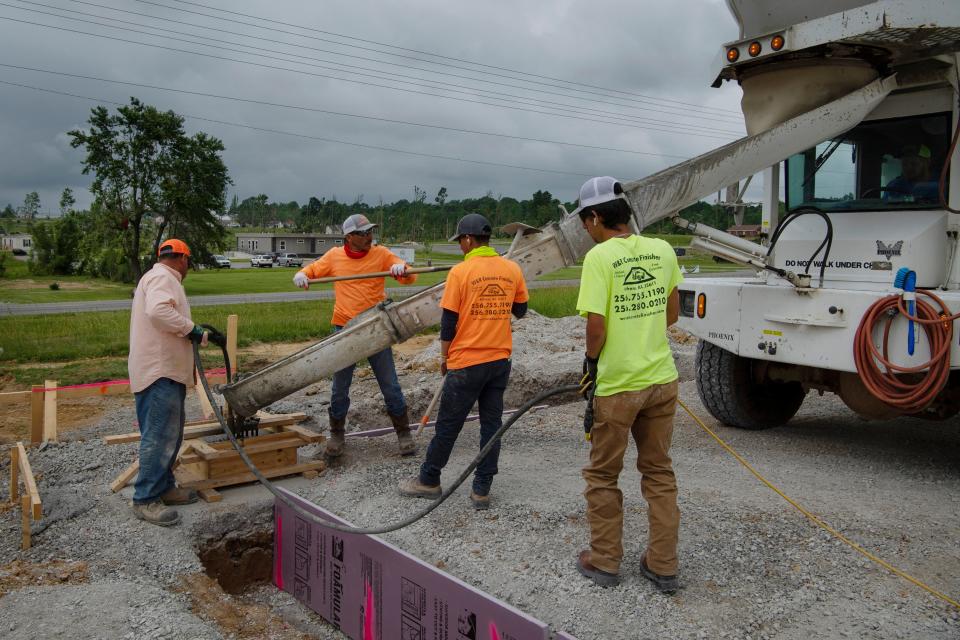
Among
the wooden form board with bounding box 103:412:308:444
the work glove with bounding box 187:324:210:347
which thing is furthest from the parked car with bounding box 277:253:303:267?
the work glove with bounding box 187:324:210:347

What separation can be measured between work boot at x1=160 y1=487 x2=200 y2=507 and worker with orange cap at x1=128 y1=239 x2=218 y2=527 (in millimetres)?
145

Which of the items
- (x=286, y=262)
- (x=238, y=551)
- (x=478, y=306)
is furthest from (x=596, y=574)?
(x=286, y=262)

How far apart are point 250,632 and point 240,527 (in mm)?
1075

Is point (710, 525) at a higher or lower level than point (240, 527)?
higher

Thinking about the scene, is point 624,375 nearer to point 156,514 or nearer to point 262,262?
point 156,514

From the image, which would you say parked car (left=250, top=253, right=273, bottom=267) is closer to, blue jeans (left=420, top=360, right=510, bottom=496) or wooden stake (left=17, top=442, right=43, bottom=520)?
wooden stake (left=17, top=442, right=43, bottom=520)

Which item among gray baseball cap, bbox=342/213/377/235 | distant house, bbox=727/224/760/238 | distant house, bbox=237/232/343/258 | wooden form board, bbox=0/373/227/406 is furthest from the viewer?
distant house, bbox=237/232/343/258

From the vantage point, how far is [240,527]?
5441 millimetres

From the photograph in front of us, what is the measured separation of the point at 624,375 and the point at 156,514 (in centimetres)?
331

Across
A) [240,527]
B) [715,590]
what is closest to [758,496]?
[715,590]

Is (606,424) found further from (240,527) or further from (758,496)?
(240,527)

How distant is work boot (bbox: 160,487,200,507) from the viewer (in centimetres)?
538

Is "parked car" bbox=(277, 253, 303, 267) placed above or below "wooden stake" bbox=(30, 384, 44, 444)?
above

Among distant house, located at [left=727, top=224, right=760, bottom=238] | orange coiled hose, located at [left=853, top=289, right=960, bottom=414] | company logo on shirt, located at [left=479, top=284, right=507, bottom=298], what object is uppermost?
distant house, located at [left=727, top=224, right=760, bottom=238]
